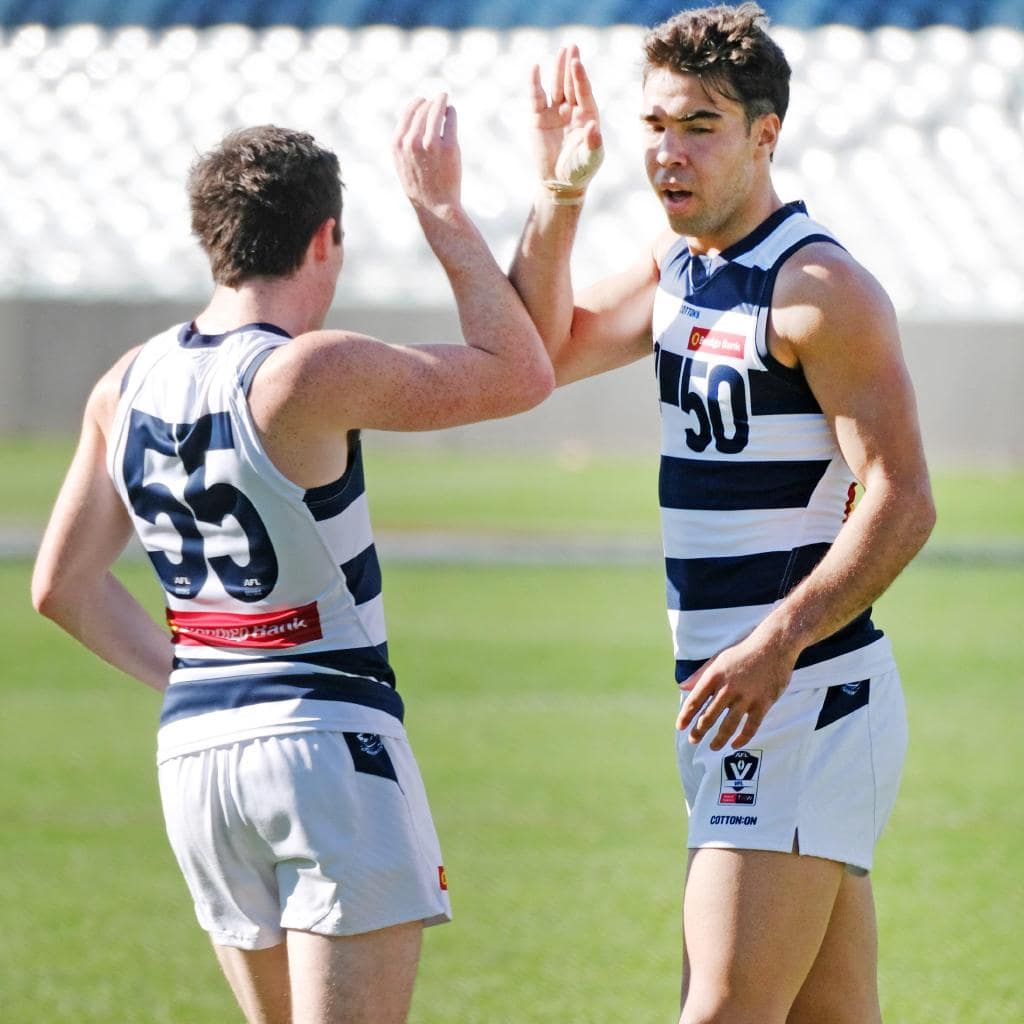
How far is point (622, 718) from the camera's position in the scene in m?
9.66

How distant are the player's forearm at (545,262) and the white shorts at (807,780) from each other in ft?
2.95

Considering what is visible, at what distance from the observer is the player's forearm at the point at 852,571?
3.04 m

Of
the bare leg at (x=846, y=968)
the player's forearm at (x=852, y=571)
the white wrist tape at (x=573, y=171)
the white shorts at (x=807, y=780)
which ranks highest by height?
the white wrist tape at (x=573, y=171)

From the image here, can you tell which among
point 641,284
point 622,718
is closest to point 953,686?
point 622,718

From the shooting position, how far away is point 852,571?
3053mm

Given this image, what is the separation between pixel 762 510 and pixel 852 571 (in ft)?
0.98

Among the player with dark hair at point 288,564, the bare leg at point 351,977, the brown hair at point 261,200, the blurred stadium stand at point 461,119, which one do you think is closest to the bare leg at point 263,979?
the player with dark hair at point 288,564

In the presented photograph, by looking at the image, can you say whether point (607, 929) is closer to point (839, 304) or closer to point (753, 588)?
point (753, 588)

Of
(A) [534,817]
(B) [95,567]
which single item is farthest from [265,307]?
(A) [534,817]

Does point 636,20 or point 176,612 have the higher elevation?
point 636,20

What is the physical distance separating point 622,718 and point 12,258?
25.7m

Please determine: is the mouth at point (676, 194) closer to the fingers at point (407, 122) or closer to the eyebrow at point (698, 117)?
the eyebrow at point (698, 117)

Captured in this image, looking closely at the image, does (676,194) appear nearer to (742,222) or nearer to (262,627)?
(742,222)

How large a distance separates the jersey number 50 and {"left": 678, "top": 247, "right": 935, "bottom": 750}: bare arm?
81 centimetres
